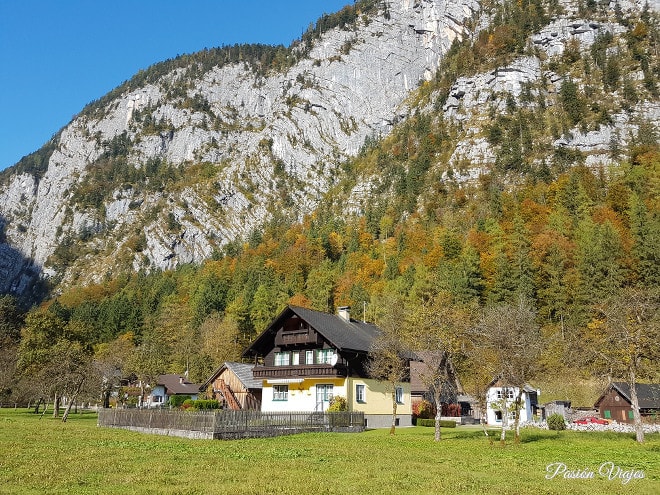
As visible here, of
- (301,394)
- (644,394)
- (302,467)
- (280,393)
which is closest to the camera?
(302,467)

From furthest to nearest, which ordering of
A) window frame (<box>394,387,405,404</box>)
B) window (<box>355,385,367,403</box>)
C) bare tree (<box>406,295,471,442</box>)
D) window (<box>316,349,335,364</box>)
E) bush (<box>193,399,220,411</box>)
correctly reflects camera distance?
bush (<box>193,399,220,411</box>)
window frame (<box>394,387,405,404</box>)
window (<box>316,349,335,364</box>)
window (<box>355,385,367,403</box>)
bare tree (<box>406,295,471,442</box>)

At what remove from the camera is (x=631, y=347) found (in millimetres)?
27312

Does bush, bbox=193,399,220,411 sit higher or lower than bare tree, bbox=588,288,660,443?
lower

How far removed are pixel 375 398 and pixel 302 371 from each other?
6937 mm

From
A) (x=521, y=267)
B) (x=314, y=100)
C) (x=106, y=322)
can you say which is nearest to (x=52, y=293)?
(x=106, y=322)

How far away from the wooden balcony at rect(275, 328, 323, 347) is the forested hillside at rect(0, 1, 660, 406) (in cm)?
857

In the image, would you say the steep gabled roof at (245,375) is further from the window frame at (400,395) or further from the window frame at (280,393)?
the window frame at (400,395)

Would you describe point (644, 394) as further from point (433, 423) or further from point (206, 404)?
point (206, 404)

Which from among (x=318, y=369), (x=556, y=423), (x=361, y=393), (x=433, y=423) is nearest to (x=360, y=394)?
(x=361, y=393)

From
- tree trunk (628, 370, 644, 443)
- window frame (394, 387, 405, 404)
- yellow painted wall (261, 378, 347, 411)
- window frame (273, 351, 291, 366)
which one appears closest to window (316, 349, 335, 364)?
yellow painted wall (261, 378, 347, 411)

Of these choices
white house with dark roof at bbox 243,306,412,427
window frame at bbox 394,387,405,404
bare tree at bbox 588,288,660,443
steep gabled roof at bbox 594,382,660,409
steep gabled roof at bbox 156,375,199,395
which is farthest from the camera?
steep gabled roof at bbox 156,375,199,395

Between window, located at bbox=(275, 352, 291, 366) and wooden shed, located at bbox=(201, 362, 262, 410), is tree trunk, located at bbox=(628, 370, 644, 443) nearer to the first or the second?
window, located at bbox=(275, 352, 291, 366)

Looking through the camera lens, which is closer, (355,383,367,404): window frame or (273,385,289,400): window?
(355,383,367,404): window frame

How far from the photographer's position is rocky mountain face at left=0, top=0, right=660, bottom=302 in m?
146
